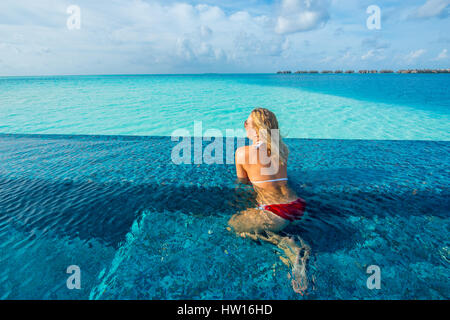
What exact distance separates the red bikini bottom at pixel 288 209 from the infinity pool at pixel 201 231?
0.48ft

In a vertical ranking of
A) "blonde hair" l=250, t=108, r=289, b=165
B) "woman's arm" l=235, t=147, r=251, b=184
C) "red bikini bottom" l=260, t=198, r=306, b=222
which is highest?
"blonde hair" l=250, t=108, r=289, b=165

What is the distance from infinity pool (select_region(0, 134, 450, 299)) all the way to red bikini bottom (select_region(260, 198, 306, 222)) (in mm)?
145

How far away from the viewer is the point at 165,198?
3695 mm

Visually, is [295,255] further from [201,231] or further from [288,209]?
[201,231]

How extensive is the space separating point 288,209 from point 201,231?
1.16 m

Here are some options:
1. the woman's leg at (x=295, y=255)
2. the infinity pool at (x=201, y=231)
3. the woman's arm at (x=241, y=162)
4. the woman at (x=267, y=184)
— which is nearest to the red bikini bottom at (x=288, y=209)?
the woman at (x=267, y=184)

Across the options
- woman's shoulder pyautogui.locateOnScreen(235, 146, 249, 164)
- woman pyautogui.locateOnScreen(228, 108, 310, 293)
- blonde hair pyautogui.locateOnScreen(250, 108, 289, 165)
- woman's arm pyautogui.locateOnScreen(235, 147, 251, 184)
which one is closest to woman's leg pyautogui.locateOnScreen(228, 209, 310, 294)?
woman pyautogui.locateOnScreen(228, 108, 310, 293)

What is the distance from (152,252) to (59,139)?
7.38 meters

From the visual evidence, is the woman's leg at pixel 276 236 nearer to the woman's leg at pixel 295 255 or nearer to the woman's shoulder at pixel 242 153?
the woman's leg at pixel 295 255

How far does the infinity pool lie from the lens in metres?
2.15

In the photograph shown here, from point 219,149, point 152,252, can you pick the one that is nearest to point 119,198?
point 152,252

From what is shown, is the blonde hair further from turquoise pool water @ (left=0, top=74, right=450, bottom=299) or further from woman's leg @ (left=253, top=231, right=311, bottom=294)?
woman's leg @ (left=253, top=231, right=311, bottom=294)

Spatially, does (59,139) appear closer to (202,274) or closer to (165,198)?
(165,198)

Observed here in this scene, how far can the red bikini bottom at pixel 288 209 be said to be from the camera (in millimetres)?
2694
